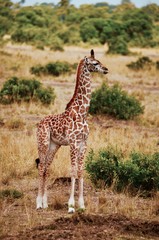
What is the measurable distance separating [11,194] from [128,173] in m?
1.96

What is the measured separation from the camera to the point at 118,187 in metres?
10.4

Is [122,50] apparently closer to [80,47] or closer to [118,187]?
[80,47]

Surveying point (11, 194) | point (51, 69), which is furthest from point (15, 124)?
point (51, 69)

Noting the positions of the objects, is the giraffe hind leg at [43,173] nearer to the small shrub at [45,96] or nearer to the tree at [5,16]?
the small shrub at [45,96]

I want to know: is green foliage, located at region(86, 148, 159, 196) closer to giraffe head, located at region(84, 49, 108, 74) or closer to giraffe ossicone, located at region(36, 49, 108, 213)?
giraffe ossicone, located at region(36, 49, 108, 213)

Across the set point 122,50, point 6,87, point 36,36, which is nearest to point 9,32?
point 36,36

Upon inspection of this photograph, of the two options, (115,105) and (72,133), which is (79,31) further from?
(72,133)

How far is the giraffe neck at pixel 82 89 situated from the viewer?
9.20 m

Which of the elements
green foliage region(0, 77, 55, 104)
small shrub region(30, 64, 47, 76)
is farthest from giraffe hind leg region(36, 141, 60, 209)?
small shrub region(30, 64, 47, 76)

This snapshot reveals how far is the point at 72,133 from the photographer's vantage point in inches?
352

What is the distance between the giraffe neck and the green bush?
895 cm

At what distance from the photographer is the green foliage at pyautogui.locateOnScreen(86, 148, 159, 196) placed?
10328mm

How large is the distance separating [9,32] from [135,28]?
11.3m

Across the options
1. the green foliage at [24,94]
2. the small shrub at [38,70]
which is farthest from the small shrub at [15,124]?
the small shrub at [38,70]
